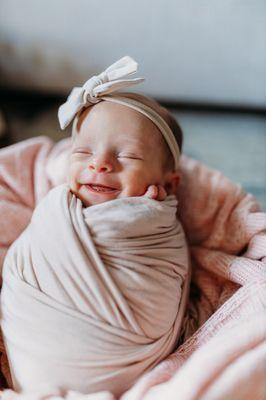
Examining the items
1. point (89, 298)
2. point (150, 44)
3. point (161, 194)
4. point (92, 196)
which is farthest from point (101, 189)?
point (150, 44)

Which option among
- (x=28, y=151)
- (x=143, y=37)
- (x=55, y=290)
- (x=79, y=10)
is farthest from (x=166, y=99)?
(x=55, y=290)

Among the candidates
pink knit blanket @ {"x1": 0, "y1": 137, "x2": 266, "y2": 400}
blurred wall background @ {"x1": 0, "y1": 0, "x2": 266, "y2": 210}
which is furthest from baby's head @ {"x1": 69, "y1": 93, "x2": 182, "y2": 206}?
blurred wall background @ {"x1": 0, "y1": 0, "x2": 266, "y2": 210}

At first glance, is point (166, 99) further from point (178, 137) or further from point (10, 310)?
point (10, 310)

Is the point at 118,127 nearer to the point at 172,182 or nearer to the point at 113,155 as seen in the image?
the point at 113,155

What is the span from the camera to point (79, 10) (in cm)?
180

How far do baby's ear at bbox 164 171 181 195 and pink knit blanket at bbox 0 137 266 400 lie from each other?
0.09m

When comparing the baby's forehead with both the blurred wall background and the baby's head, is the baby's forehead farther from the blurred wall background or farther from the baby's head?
the blurred wall background

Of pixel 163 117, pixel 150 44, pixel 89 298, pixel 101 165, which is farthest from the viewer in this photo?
pixel 150 44

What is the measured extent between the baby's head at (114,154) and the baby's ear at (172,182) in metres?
0.06

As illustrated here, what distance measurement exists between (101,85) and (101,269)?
15.7 inches

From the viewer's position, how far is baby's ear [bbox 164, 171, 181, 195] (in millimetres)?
1184

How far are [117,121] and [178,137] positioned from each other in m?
0.19

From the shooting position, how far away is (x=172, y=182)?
47.1 inches

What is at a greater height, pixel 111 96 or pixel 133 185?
pixel 111 96
